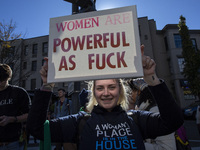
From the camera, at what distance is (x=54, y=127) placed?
1.50 metres


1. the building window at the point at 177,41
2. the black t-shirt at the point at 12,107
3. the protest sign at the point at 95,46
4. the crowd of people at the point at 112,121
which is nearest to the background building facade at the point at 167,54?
the building window at the point at 177,41

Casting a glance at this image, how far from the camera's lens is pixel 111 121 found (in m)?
1.47

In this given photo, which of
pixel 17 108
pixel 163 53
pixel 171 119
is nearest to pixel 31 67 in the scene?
pixel 163 53

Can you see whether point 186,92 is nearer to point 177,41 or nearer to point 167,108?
point 177,41

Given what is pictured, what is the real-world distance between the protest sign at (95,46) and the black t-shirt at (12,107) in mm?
1107

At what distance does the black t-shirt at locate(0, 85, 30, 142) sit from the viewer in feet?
6.98

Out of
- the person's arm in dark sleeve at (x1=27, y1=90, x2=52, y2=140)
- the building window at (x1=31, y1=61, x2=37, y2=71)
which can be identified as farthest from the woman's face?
the building window at (x1=31, y1=61, x2=37, y2=71)

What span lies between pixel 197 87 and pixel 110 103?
63.2ft

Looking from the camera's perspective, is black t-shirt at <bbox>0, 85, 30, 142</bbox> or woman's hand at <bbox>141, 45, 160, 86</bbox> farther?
black t-shirt at <bbox>0, 85, 30, 142</bbox>

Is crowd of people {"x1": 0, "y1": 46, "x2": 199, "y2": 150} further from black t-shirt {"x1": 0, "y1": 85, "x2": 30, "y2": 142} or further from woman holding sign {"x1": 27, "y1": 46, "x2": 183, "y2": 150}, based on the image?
black t-shirt {"x1": 0, "y1": 85, "x2": 30, "y2": 142}

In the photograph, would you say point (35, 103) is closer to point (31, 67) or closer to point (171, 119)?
point (171, 119)

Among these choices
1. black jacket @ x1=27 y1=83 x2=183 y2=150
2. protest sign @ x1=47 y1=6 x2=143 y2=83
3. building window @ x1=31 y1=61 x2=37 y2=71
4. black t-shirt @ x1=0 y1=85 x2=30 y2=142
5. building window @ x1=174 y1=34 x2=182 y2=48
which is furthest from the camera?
building window @ x1=31 y1=61 x2=37 y2=71

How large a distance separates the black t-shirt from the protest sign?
1107 mm

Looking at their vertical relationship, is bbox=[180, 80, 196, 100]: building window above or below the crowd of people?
above
